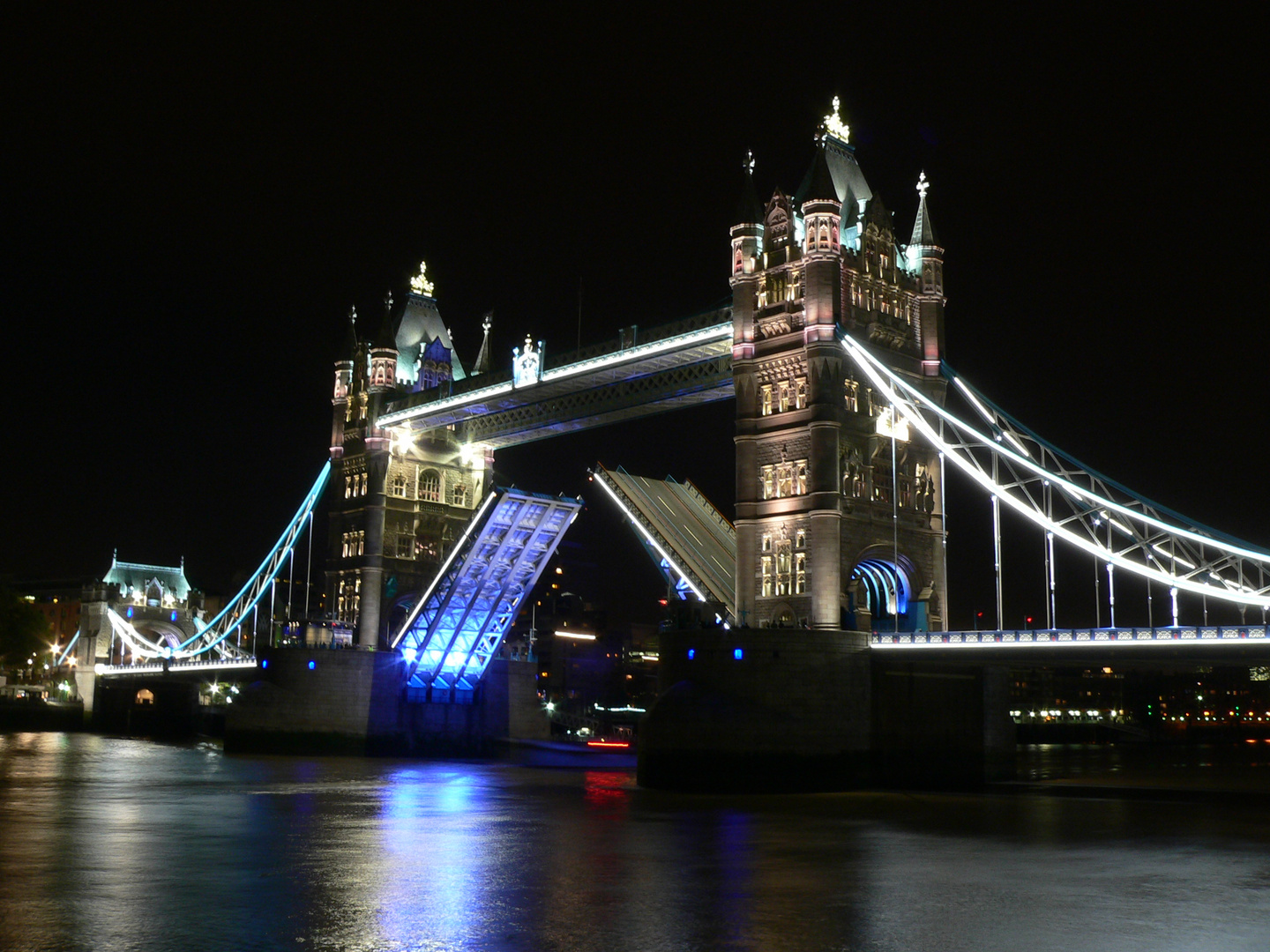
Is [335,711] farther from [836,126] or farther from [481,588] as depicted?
[836,126]

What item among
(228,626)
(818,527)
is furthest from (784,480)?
(228,626)

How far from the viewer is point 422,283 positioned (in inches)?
2621

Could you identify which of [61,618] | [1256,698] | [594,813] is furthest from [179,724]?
[1256,698]

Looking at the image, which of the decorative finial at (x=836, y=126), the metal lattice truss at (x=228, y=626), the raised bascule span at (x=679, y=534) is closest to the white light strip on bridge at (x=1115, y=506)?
the decorative finial at (x=836, y=126)

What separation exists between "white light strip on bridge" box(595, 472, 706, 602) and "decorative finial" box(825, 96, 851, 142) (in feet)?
46.9

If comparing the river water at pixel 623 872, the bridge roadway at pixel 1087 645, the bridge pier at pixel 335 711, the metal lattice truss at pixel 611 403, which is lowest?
the river water at pixel 623 872

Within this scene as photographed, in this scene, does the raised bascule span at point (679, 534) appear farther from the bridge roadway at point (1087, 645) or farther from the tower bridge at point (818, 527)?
the bridge roadway at point (1087, 645)

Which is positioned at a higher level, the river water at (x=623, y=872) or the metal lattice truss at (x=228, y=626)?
the metal lattice truss at (x=228, y=626)

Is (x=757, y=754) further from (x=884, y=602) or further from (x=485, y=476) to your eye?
(x=485, y=476)

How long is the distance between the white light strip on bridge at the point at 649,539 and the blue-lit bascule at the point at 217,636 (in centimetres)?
2180

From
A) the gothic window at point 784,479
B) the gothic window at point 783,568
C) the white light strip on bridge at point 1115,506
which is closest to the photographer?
the white light strip on bridge at point 1115,506

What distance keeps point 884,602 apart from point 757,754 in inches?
369

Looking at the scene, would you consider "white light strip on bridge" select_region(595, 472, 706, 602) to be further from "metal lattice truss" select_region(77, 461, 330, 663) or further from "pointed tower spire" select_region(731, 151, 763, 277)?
"metal lattice truss" select_region(77, 461, 330, 663)

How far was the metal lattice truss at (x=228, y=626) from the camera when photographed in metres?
68.1
